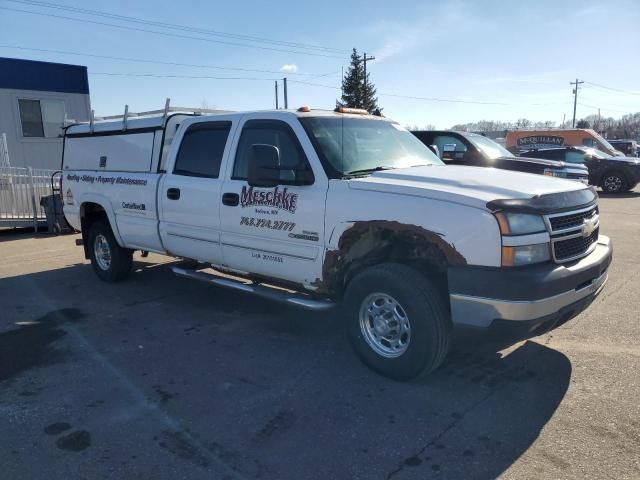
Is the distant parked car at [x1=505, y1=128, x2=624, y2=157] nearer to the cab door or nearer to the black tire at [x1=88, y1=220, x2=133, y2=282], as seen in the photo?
the black tire at [x1=88, y1=220, x2=133, y2=282]

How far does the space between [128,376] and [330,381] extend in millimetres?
1589

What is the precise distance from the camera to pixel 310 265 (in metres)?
4.34

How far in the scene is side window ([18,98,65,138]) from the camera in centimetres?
1705

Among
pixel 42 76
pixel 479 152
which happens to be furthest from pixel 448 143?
pixel 42 76

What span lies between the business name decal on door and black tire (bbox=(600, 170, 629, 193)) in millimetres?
16636

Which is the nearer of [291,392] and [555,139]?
[291,392]

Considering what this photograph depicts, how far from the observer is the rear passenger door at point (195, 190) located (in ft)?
16.8

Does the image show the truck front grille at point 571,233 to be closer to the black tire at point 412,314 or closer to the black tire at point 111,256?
the black tire at point 412,314

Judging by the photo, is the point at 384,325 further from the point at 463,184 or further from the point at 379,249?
the point at 463,184

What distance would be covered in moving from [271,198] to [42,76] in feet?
53.0

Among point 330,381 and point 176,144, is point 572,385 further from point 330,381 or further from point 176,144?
point 176,144

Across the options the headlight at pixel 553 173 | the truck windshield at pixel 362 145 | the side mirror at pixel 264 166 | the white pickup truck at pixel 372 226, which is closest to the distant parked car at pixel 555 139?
the headlight at pixel 553 173

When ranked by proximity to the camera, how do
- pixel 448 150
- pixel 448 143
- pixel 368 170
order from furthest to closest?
pixel 448 143 < pixel 448 150 < pixel 368 170

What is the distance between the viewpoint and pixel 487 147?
36.9ft
